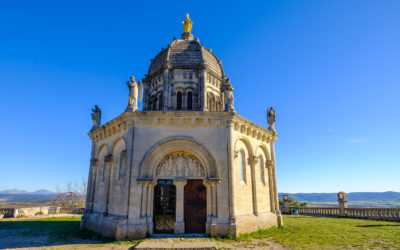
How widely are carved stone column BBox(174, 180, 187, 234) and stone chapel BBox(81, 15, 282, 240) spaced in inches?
2.0

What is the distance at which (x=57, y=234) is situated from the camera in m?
14.7

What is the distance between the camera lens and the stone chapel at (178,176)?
43.6 ft

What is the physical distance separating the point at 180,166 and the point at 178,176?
1.96ft

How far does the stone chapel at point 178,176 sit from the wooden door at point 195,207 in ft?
0.18

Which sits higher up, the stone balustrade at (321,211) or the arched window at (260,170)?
the arched window at (260,170)

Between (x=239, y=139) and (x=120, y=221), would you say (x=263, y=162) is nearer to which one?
(x=239, y=139)

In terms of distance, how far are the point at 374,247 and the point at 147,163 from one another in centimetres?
1203

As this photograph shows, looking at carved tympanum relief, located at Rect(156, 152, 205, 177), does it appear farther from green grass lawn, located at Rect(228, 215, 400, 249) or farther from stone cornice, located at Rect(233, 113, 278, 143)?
green grass lawn, located at Rect(228, 215, 400, 249)

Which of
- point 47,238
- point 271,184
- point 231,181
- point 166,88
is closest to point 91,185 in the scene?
point 47,238

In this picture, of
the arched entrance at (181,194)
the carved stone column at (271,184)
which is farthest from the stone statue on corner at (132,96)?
the carved stone column at (271,184)

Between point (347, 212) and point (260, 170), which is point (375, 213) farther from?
point (260, 170)

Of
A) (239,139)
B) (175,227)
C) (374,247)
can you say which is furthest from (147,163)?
(374,247)

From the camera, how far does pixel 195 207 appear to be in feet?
45.8

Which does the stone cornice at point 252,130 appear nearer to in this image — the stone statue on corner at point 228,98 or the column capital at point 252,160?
the stone statue on corner at point 228,98
